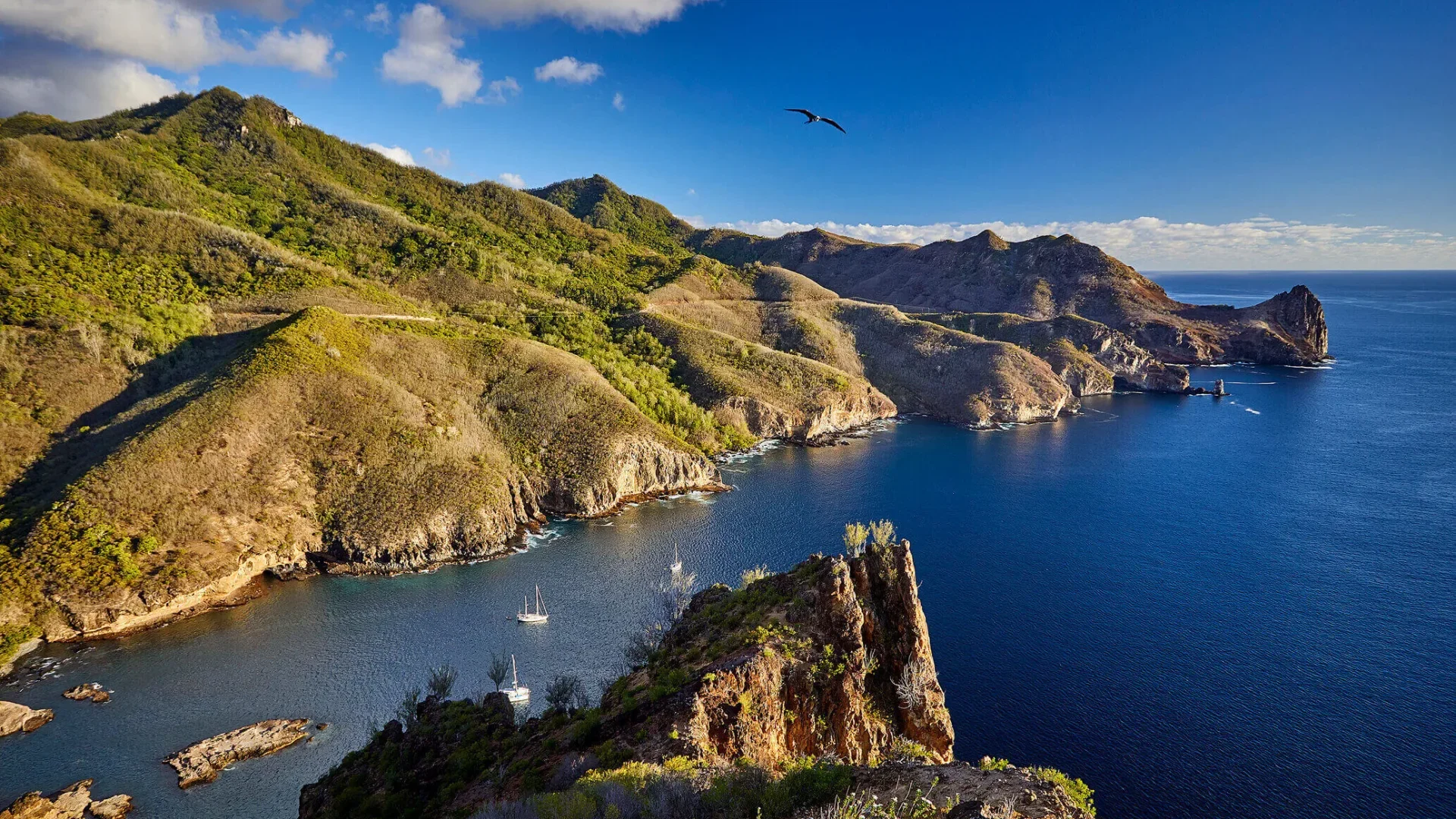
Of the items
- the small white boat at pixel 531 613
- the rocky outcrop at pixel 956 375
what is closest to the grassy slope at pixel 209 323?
the small white boat at pixel 531 613

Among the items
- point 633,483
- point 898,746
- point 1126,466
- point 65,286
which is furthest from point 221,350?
point 1126,466

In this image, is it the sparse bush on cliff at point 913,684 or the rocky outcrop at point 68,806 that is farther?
the rocky outcrop at point 68,806

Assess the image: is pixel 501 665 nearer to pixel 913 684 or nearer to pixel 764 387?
pixel 913 684

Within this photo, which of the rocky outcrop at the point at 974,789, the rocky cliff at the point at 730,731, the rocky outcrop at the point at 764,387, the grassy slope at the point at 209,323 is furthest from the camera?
the rocky outcrop at the point at 764,387

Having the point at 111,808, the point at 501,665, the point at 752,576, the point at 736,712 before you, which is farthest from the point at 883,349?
the point at 111,808

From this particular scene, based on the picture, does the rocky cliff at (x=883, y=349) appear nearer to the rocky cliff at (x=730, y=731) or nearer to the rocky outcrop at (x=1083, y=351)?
the rocky outcrop at (x=1083, y=351)

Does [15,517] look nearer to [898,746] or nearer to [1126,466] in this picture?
[898,746]
